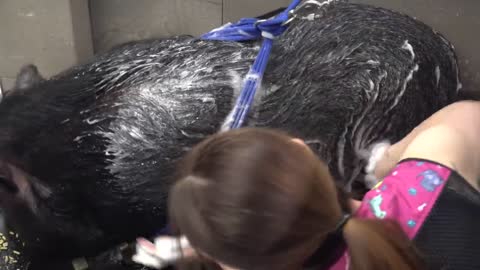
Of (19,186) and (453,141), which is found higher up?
(453,141)

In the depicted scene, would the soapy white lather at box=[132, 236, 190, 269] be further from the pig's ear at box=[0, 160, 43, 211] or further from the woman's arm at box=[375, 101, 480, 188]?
the woman's arm at box=[375, 101, 480, 188]

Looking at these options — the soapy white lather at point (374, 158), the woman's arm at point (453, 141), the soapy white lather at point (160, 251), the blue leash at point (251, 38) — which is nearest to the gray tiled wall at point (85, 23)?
the blue leash at point (251, 38)

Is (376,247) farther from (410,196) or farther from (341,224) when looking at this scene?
(410,196)

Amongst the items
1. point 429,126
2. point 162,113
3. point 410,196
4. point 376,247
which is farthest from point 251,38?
point 376,247

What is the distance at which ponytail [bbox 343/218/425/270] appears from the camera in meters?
0.77

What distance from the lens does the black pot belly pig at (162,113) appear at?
1.09 meters

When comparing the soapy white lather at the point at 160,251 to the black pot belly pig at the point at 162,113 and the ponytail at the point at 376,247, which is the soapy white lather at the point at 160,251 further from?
the ponytail at the point at 376,247

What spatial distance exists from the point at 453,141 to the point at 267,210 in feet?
1.58

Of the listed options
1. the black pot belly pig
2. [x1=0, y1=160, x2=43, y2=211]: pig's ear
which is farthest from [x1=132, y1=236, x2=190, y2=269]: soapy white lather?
[x1=0, y1=160, x2=43, y2=211]: pig's ear

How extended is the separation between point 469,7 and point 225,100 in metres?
0.90

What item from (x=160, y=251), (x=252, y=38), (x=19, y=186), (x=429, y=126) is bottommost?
(x=160, y=251)

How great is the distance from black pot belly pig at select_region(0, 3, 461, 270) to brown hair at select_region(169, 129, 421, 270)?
33 centimetres

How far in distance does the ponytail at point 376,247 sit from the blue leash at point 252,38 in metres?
0.42

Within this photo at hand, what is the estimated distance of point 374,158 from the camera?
4.40 ft
